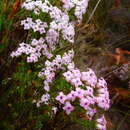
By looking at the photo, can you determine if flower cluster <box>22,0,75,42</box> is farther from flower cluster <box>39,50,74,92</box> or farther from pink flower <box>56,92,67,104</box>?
pink flower <box>56,92,67,104</box>

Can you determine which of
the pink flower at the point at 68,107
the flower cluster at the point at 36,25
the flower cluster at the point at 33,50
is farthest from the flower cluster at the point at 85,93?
the flower cluster at the point at 36,25

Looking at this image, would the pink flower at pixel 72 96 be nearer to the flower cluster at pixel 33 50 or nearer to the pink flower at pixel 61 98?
the pink flower at pixel 61 98

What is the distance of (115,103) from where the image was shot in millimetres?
4430

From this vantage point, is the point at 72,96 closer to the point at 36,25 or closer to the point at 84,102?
the point at 84,102

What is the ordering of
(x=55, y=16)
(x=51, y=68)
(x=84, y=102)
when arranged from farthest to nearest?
(x=55, y=16) → (x=51, y=68) → (x=84, y=102)

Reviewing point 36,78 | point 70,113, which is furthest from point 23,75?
point 70,113

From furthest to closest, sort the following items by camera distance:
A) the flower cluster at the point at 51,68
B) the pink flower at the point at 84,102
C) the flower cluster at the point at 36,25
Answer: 1. the flower cluster at the point at 36,25
2. the flower cluster at the point at 51,68
3. the pink flower at the point at 84,102

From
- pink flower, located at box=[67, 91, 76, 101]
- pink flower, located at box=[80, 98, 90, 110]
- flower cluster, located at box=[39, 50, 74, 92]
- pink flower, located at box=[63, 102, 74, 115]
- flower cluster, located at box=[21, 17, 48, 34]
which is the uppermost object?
flower cluster, located at box=[21, 17, 48, 34]

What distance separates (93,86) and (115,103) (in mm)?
2020

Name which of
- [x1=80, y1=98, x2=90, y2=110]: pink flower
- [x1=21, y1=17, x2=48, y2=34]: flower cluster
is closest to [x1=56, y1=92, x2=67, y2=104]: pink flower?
[x1=80, y1=98, x2=90, y2=110]: pink flower

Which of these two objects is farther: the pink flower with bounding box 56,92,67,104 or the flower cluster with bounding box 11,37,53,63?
the flower cluster with bounding box 11,37,53,63

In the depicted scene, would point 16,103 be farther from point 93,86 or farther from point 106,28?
point 106,28

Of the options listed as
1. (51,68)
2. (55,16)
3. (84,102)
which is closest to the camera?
(84,102)

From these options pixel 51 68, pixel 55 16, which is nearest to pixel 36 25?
pixel 55 16
